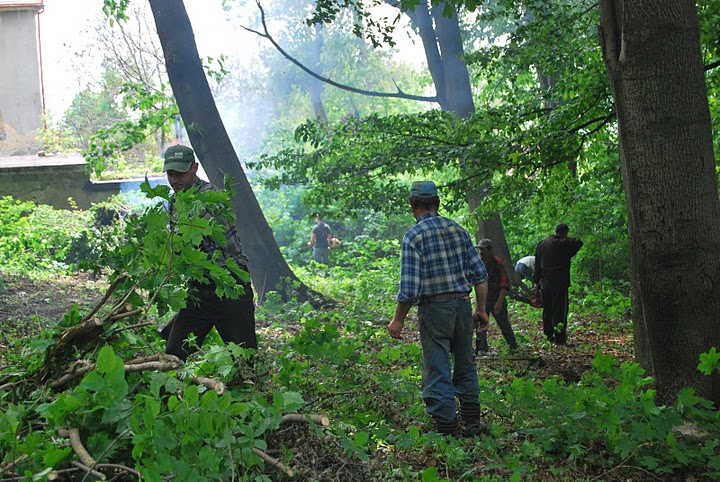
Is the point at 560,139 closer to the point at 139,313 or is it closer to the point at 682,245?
the point at 682,245

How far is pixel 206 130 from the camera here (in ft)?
45.1

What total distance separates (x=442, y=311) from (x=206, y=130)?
29.9 feet

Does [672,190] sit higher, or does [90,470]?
[672,190]

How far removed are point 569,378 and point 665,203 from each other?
3.44 m

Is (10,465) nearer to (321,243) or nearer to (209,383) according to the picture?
(209,383)

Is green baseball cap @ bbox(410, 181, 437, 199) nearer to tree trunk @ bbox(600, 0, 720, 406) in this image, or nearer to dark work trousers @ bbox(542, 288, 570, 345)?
tree trunk @ bbox(600, 0, 720, 406)

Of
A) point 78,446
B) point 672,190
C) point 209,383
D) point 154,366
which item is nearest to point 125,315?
point 154,366

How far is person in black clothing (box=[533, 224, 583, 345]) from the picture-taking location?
1101cm

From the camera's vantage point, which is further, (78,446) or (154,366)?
(154,366)

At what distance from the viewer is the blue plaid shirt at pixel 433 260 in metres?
5.62

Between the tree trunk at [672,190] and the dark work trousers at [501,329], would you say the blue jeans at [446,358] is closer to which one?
the tree trunk at [672,190]

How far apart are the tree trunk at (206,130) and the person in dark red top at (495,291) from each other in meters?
4.96

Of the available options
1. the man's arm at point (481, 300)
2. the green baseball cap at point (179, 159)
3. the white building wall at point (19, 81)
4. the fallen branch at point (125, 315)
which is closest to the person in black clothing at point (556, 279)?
the man's arm at point (481, 300)

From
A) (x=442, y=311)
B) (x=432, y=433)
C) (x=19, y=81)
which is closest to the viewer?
(x=432, y=433)
